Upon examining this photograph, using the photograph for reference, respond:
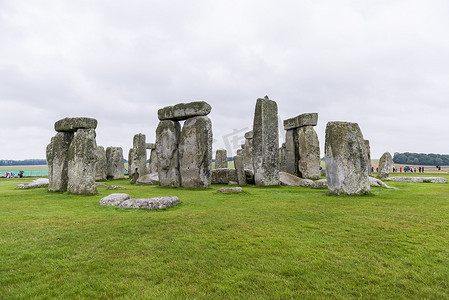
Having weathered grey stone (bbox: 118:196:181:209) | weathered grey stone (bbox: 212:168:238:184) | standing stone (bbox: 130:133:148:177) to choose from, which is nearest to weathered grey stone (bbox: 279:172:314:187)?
weathered grey stone (bbox: 212:168:238:184)

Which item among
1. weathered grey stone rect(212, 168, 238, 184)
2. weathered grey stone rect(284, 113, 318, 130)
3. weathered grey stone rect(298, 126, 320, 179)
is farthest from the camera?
weathered grey stone rect(284, 113, 318, 130)

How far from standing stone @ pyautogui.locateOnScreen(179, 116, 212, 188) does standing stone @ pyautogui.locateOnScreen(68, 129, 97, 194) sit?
3952mm

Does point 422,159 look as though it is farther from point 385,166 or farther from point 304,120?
point 304,120

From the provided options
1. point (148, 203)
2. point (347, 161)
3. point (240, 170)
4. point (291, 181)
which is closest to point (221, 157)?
point (240, 170)

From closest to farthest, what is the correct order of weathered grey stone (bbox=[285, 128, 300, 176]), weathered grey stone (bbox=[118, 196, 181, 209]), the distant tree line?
weathered grey stone (bbox=[118, 196, 181, 209]) → weathered grey stone (bbox=[285, 128, 300, 176]) → the distant tree line

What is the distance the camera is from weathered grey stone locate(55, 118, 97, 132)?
31.8ft

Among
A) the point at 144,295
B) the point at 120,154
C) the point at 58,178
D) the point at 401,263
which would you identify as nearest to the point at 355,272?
the point at 401,263

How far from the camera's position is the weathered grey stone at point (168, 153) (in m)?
12.8

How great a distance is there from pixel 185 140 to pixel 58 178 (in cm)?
539

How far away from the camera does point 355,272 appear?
9.21 ft

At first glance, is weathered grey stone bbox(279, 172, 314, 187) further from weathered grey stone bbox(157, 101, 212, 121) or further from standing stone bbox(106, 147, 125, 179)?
standing stone bbox(106, 147, 125, 179)

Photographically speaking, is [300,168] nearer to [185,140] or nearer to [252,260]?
[185,140]

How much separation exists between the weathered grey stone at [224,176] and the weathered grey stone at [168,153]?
253cm

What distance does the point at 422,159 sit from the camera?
60.6 m
